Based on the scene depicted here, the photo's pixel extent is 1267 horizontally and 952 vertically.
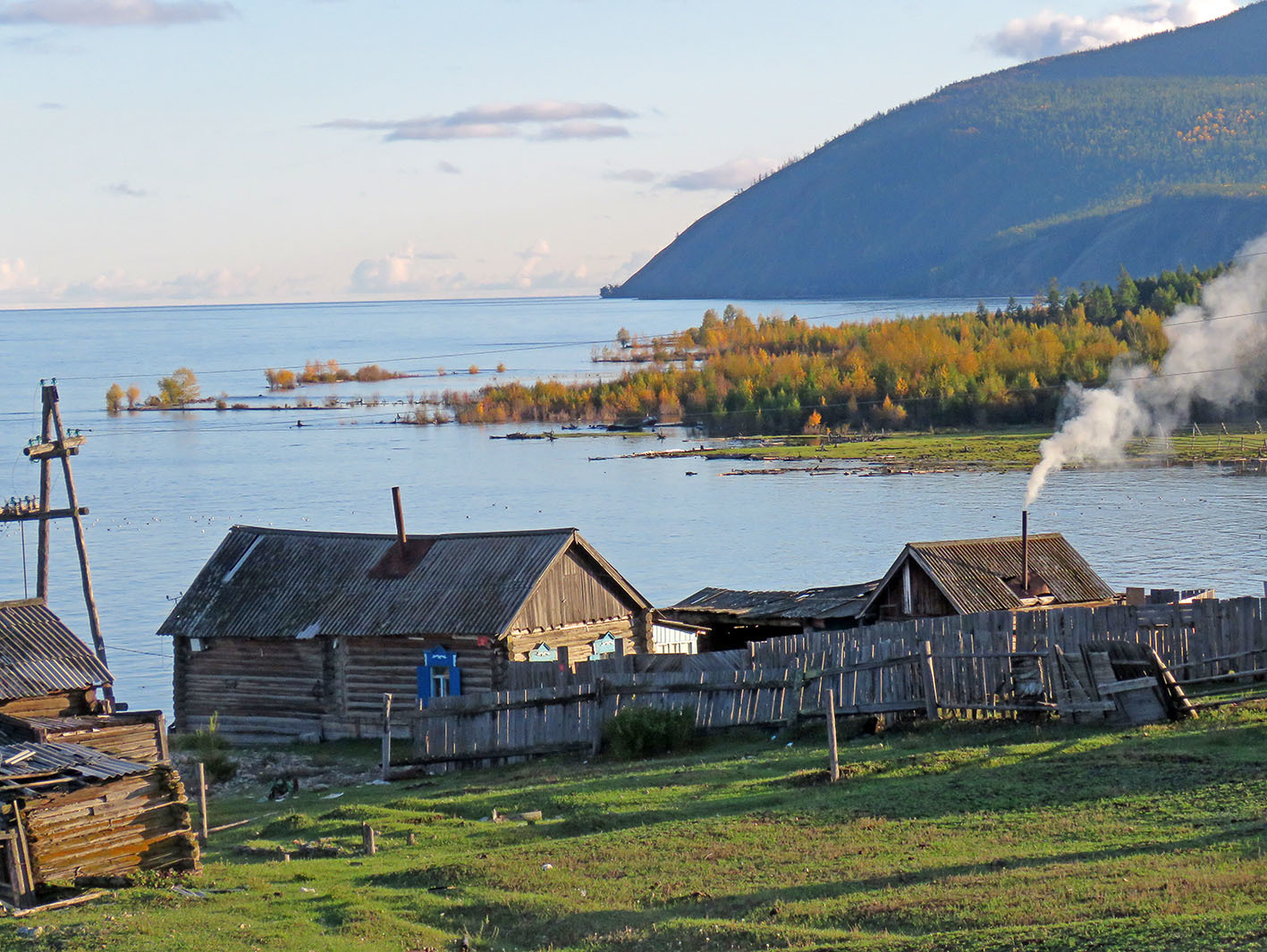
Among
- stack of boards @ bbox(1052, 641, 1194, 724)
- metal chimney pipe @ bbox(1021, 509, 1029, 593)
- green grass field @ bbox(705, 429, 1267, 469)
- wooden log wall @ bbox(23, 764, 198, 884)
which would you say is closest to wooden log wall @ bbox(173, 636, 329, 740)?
wooden log wall @ bbox(23, 764, 198, 884)

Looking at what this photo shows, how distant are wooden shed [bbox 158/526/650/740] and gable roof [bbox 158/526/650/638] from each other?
4cm

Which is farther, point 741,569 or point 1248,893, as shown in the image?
point 741,569

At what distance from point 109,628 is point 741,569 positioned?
1136 inches

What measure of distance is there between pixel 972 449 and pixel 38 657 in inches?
4070

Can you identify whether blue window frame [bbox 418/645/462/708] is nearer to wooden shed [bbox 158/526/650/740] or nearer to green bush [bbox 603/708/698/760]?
wooden shed [bbox 158/526/650/740]

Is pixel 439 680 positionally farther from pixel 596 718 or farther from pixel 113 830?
pixel 113 830

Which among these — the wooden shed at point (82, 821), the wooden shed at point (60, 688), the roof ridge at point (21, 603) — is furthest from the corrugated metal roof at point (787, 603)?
the wooden shed at point (82, 821)

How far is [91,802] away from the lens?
64.2 feet

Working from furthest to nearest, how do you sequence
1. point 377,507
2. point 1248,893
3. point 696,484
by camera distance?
point 696,484 < point 377,507 < point 1248,893

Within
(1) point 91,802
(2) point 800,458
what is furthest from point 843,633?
(2) point 800,458

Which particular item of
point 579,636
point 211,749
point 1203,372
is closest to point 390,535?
point 579,636

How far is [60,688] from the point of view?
25875 millimetres

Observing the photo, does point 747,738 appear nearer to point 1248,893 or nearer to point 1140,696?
point 1140,696

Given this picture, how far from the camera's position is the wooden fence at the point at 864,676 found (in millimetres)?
23953
